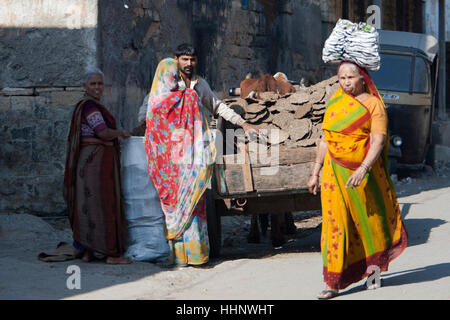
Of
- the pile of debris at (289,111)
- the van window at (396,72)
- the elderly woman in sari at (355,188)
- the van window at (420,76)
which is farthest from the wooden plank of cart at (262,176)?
the van window at (420,76)

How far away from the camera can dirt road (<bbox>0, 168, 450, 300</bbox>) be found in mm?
5074

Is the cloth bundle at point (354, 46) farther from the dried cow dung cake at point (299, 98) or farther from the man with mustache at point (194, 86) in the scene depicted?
the dried cow dung cake at point (299, 98)

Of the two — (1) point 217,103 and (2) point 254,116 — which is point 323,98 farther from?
(1) point 217,103

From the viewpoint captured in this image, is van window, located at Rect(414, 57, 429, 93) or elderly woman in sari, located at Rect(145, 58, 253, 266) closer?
elderly woman in sari, located at Rect(145, 58, 253, 266)

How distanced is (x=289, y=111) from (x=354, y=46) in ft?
7.47

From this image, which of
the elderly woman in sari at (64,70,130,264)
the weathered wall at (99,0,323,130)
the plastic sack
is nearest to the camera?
the elderly woman in sari at (64,70,130,264)

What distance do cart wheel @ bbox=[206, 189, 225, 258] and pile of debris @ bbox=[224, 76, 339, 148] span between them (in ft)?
2.58

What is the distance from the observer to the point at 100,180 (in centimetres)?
632

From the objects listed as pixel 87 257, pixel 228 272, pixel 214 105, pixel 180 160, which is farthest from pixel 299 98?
pixel 87 257

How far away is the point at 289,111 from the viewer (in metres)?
7.22

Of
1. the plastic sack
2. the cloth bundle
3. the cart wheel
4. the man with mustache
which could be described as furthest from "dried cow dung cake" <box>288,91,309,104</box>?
the cloth bundle

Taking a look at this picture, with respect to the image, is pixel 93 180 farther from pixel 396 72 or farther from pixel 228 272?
pixel 396 72

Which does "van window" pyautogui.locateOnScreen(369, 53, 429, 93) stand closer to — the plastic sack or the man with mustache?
the man with mustache

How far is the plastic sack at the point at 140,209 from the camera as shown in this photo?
6.41 meters
